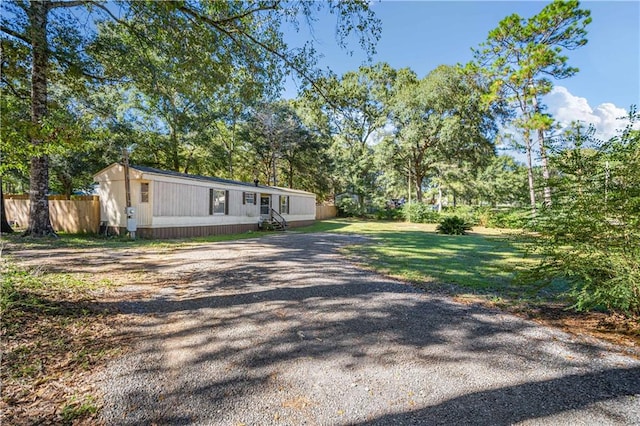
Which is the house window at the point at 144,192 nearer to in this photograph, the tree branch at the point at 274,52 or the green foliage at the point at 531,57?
the tree branch at the point at 274,52

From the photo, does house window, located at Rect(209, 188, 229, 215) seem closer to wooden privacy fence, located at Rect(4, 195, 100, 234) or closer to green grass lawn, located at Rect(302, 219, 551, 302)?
wooden privacy fence, located at Rect(4, 195, 100, 234)

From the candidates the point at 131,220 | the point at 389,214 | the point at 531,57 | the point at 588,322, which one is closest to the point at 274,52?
the point at 588,322

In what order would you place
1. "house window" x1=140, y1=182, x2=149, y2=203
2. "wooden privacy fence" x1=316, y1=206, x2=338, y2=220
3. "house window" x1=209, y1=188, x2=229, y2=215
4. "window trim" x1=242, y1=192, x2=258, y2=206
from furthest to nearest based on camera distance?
1. "wooden privacy fence" x1=316, y1=206, x2=338, y2=220
2. "window trim" x1=242, y1=192, x2=258, y2=206
3. "house window" x1=209, y1=188, x2=229, y2=215
4. "house window" x1=140, y1=182, x2=149, y2=203

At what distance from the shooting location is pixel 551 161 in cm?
403

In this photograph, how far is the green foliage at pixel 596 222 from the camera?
332 centimetres

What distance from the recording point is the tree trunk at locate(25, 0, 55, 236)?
20.0ft

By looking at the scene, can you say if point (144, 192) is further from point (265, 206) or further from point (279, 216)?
point (279, 216)

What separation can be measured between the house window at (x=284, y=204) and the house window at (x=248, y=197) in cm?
259

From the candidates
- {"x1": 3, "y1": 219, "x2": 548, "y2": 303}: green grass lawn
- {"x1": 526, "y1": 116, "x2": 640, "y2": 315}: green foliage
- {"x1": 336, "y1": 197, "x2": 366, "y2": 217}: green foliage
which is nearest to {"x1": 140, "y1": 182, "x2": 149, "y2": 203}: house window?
{"x1": 3, "y1": 219, "x2": 548, "y2": 303}: green grass lawn

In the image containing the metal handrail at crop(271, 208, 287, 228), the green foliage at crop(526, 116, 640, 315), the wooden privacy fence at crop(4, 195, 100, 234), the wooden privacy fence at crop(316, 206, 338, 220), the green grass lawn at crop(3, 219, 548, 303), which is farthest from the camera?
the wooden privacy fence at crop(316, 206, 338, 220)

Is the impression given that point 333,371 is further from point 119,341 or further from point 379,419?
point 119,341

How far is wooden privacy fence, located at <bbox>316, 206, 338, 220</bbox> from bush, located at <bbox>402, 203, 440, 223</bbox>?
7.52 meters

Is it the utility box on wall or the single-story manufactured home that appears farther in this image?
the single-story manufactured home

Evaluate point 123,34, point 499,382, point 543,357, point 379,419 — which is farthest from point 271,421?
point 123,34
